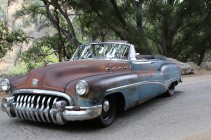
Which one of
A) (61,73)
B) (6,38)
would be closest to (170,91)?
(61,73)

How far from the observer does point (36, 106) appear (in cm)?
579

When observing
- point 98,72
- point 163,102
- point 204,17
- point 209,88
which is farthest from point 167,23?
point 98,72

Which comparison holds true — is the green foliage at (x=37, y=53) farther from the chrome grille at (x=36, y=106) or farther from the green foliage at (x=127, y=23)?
the chrome grille at (x=36, y=106)

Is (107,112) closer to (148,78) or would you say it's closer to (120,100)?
(120,100)

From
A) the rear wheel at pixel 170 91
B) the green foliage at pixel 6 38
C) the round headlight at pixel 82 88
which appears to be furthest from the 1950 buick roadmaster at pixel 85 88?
the green foliage at pixel 6 38

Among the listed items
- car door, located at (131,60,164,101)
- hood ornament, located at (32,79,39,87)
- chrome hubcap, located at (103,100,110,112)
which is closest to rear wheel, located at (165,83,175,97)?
car door, located at (131,60,164,101)

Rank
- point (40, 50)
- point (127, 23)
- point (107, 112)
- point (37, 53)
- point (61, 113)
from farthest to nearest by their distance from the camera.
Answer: point (40, 50)
point (37, 53)
point (127, 23)
point (107, 112)
point (61, 113)

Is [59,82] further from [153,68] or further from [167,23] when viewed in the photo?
[167,23]

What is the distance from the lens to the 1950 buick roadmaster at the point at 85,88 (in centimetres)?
558

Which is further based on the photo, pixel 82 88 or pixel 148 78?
pixel 148 78

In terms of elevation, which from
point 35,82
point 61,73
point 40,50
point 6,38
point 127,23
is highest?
point 127,23

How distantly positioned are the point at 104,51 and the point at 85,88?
2.09m

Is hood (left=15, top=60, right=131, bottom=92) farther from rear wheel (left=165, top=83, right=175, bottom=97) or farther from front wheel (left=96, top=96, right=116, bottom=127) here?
rear wheel (left=165, top=83, right=175, bottom=97)

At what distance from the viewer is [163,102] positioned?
27.8 feet
